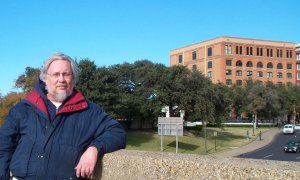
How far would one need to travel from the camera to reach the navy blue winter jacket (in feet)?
9.60

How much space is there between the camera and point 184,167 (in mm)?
3088

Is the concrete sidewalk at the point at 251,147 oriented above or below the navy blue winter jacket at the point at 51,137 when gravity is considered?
below

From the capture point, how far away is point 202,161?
120 inches

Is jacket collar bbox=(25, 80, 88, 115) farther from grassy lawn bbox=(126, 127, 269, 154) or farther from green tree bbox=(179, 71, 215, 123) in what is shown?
green tree bbox=(179, 71, 215, 123)

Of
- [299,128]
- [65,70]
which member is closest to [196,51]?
[299,128]

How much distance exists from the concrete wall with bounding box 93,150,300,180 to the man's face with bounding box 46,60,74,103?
0.63 metres

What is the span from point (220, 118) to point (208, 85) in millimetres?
5653

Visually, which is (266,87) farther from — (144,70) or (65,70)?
(65,70)

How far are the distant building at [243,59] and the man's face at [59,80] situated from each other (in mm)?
108778

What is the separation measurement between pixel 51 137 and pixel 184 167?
971mm

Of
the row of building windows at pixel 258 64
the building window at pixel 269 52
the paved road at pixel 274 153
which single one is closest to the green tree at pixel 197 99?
the paved road at pixel 274 153

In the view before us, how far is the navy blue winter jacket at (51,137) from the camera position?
2926 mm

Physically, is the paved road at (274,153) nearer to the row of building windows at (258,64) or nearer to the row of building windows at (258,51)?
the row of building windows at (258,64)

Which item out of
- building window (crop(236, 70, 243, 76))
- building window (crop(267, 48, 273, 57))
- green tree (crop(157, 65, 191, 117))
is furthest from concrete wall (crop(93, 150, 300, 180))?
building window (crop(267, 48, 273, 57))
